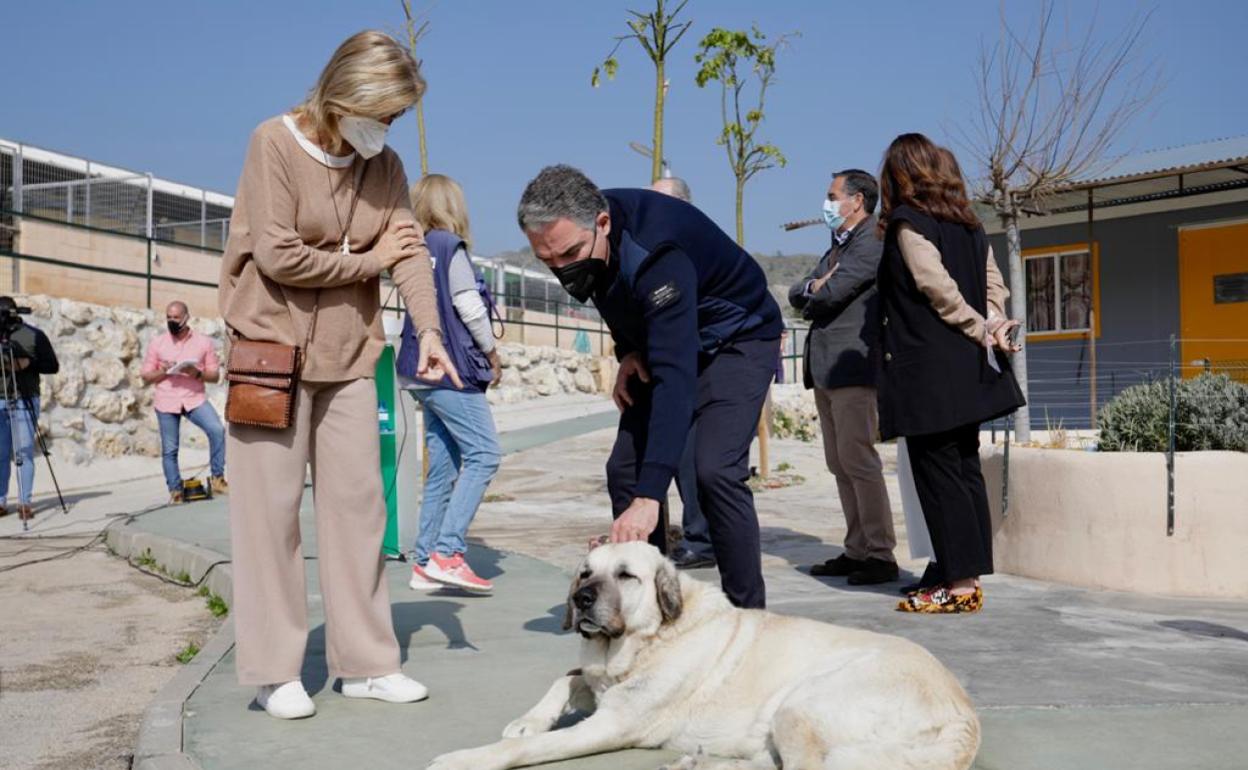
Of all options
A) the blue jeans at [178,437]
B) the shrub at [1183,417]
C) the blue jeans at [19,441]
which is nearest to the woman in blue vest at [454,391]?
the shrub at [1183,417]

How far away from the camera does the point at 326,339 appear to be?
12.7ft

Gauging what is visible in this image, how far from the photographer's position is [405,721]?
144 inches

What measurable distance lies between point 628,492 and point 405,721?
124 cm

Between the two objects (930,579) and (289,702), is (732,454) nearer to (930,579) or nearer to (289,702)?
(289,702)

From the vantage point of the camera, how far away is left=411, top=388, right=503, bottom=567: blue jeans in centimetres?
585

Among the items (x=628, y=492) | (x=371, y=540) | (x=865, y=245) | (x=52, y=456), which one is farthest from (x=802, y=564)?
(x=52, y=456)

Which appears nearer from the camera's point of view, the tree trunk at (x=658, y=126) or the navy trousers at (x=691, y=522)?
the navy trousers at (x=691, y=522)

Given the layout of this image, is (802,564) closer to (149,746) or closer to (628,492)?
(628,492)

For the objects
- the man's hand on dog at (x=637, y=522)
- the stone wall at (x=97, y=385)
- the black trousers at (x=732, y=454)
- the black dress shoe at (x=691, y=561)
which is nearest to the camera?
the man's hand on dog at (x=637, y=522)

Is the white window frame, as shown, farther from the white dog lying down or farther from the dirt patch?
the white dog lying down

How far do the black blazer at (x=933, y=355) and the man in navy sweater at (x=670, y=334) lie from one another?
44.4 inches

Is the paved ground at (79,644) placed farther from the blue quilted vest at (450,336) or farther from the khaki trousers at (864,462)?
the khaki trousers at (864,462)

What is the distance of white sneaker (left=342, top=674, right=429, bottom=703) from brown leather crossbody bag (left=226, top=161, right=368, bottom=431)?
0.93 m

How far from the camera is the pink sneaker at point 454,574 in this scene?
580 centimetres
